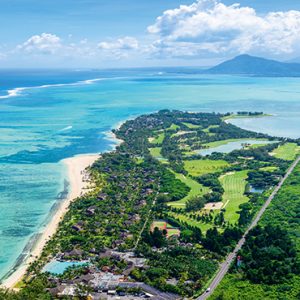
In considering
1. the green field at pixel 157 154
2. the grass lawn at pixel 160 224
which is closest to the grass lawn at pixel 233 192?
the grass lawn at pixel 160 224

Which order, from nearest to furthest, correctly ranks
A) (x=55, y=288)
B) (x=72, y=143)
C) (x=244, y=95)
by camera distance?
(x=55, y=288), (x=72, y=143), (x=244, y=95)

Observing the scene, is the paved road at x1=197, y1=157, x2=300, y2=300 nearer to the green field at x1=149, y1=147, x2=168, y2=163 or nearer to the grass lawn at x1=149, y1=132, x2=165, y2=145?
the green field at x1=149, y1=147, x2=168, y2=163

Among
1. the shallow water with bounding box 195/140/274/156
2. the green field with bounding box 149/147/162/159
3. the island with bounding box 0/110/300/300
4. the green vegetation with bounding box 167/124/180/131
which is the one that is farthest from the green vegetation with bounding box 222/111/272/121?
the green field with bounding box 149/147/162/159

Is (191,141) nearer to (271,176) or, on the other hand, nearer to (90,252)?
(271,176)

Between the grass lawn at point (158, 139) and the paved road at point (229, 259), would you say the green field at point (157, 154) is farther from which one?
the paved road at point (229, 259)

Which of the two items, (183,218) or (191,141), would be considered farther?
(191,141)

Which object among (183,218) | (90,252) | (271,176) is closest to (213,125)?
(271,176)
